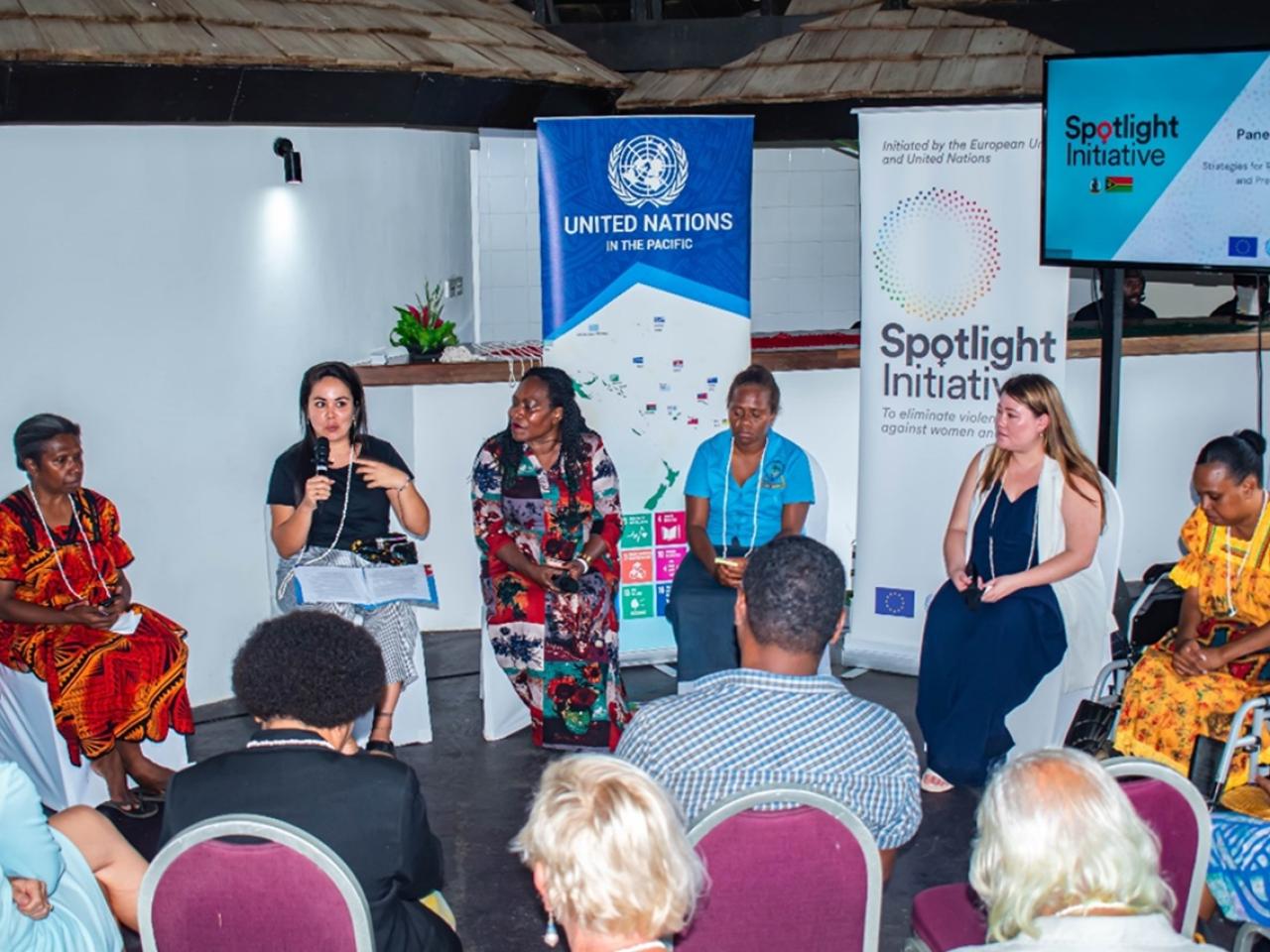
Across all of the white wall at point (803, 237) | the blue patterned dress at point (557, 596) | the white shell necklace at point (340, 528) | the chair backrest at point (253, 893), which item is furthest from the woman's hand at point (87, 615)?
the white wall at point (803, 237)

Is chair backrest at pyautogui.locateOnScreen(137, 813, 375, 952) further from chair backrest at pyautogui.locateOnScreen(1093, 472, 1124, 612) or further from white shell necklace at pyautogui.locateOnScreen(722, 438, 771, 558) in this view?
chair backrest at pyautogui.locateOnScreen(1093, 472, 1124, 612)

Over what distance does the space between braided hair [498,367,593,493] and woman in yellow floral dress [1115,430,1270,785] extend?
6.66 ft

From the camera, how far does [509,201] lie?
9312 mm

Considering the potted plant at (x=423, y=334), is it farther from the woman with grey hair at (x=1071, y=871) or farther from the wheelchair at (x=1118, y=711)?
the woman with grey hair at (x=1071, y=871)

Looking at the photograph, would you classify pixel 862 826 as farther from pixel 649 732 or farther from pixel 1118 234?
pixel 1118 234

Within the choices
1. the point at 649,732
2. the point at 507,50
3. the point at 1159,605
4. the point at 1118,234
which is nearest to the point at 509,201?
A: the point at 507,50

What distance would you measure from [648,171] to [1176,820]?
3622 millimetres

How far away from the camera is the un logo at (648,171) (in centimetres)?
598

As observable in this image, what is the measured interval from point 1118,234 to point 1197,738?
2116mm

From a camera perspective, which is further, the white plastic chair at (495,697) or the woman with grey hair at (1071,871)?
the white plastic chair at (495,697)

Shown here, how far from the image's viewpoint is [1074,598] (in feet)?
17.2

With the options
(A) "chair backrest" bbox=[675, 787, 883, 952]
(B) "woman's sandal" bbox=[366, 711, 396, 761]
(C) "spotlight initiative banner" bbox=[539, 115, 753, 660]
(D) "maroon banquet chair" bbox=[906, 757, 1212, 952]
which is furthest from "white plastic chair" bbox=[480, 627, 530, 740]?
(A) "chair backrest" bbox=[675, 787, 883, 952]

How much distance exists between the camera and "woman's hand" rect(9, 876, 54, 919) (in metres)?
2.97

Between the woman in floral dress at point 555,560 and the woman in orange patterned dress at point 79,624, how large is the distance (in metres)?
1.17
